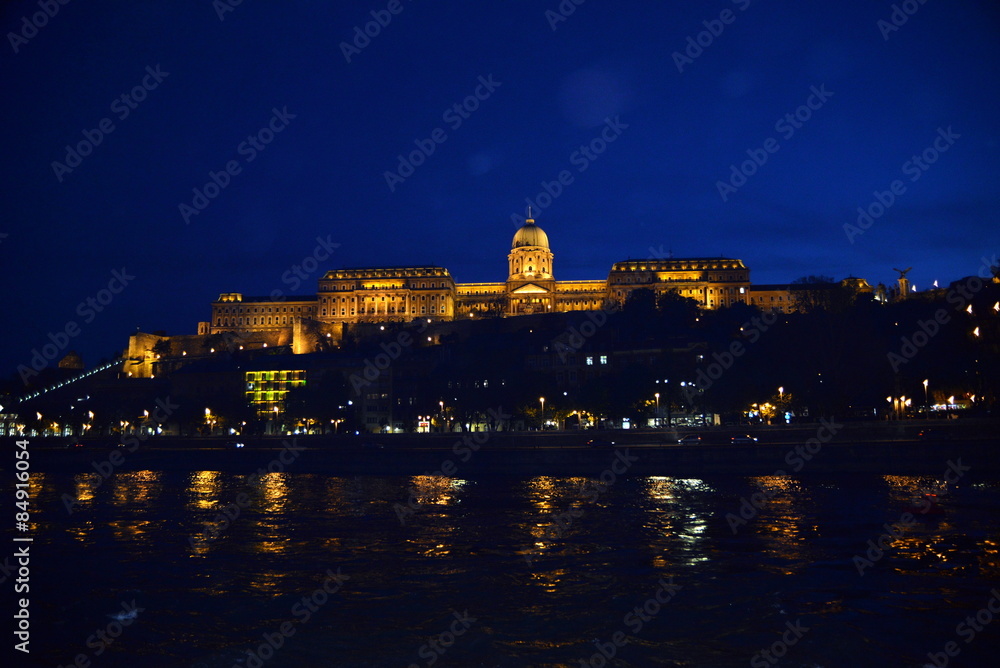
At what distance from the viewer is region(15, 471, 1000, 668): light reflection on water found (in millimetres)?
14391

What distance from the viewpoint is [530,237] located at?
163 metres

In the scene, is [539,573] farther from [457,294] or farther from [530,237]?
[530,237]

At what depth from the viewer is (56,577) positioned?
20.7 meters

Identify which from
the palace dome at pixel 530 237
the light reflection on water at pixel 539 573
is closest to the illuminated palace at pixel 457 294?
the palace dome at pixel 530 237

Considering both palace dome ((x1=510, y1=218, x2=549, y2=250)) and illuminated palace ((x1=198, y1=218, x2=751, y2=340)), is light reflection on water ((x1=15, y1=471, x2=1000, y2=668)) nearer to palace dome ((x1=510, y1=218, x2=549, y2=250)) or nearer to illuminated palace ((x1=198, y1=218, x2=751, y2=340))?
illuminated palace ((x1=198, y1=218, x2=751, y2=340))

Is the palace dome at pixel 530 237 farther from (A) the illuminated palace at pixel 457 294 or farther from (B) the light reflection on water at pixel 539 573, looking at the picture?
(B) the light reflection on water at pixel 539 573

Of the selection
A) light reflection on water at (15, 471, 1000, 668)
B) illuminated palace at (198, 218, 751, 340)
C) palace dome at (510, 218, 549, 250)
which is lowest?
light reflection on water at (15, 471, 1000, 668)

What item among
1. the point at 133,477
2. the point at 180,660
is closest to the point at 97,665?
the point at 180,660

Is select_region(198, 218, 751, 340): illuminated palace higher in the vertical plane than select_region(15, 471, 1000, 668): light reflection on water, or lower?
higher

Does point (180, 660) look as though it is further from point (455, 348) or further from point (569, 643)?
point (455, 348)

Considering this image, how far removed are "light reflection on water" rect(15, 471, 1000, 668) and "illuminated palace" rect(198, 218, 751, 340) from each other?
11356 cm

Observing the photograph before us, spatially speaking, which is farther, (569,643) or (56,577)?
(56,577)

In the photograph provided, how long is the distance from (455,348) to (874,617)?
276 ft

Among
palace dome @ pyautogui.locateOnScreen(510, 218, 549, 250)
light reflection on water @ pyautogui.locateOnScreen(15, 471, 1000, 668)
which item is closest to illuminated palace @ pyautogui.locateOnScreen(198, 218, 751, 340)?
palace dome @ pyautogui.locateOnScreen(510, 218, 549, 250)
